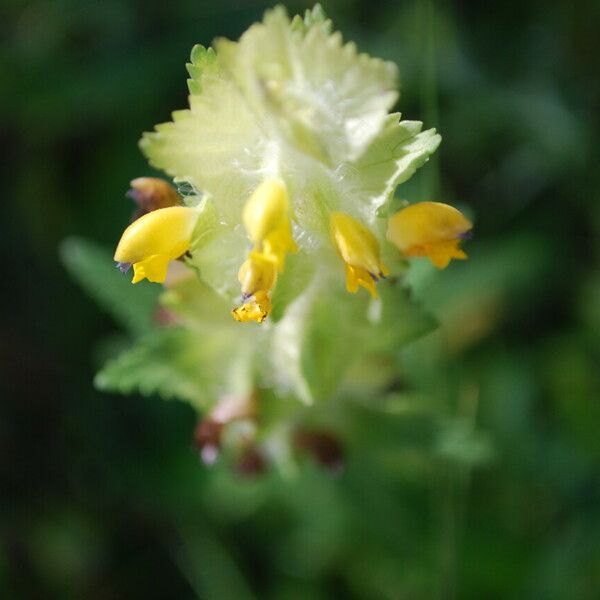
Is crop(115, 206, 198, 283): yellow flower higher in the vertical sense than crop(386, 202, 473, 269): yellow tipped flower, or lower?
higher

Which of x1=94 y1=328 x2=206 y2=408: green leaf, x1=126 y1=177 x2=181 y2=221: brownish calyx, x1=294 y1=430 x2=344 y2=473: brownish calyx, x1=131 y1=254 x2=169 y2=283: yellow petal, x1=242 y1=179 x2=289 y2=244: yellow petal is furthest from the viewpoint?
x1=294 y1=430 x2=344 y2=473: brownish calyx

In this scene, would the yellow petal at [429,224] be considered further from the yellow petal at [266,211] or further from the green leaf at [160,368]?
the green leaf at [160,368]

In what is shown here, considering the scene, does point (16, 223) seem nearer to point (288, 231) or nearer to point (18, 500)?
point (18, 500)

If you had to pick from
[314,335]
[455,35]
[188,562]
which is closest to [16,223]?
[188,562]

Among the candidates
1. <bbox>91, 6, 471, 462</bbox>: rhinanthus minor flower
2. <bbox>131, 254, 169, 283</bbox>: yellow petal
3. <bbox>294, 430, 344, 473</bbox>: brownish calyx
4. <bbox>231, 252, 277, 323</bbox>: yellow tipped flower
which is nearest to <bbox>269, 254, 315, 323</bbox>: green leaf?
<bbox>91, 6, 471, 462</bbox>: rhinanthus minor flower

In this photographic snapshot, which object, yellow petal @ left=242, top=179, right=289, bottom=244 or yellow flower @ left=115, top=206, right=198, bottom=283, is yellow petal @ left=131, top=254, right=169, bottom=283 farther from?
yellow petal @ left=242, top=179, right=289, bottom=244

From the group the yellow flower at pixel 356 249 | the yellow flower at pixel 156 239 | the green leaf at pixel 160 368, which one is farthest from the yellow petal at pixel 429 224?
the green leaf at pixel 160 368

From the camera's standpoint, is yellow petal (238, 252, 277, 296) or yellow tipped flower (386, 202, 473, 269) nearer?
yellow petal (238, 252, 277, 296)
